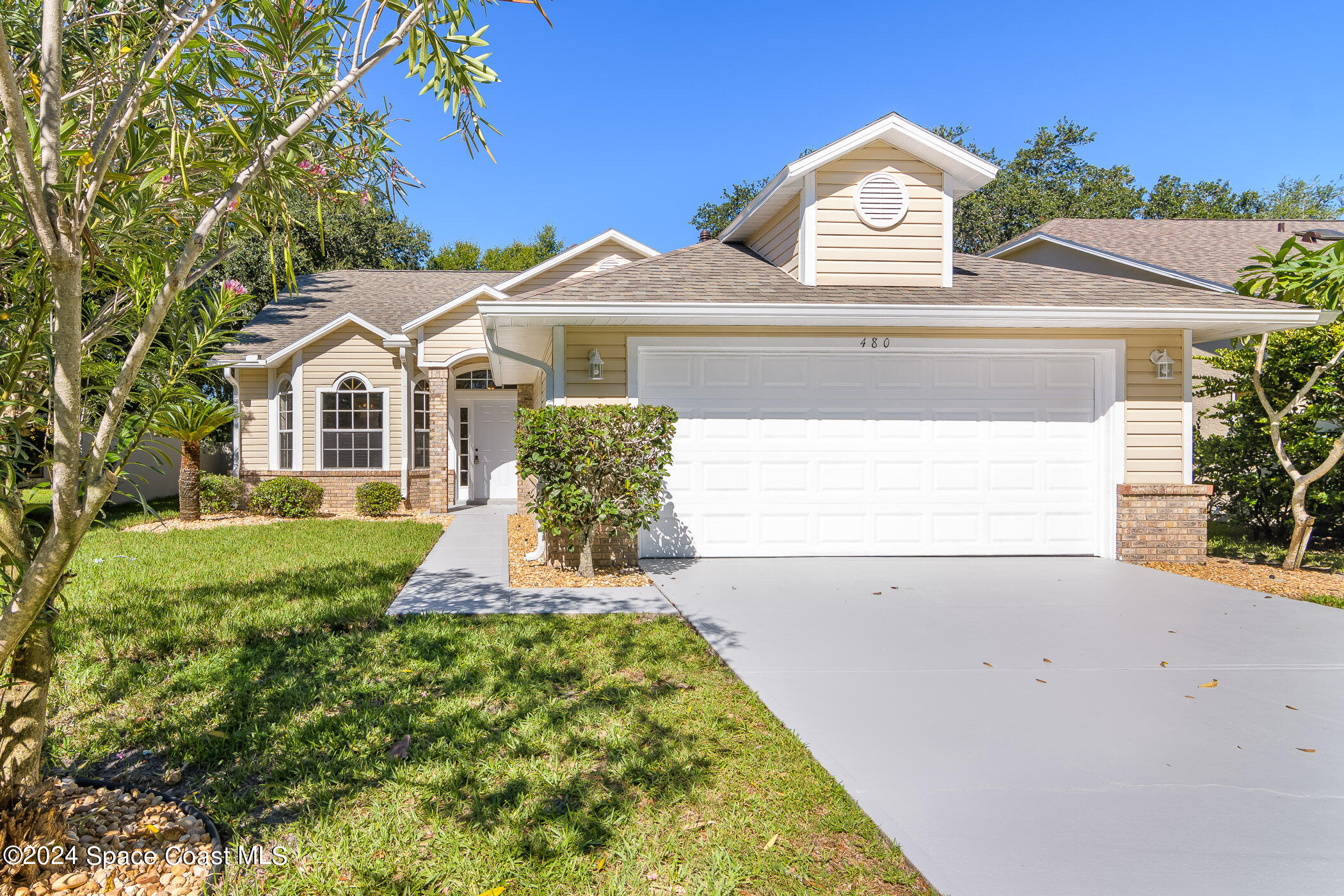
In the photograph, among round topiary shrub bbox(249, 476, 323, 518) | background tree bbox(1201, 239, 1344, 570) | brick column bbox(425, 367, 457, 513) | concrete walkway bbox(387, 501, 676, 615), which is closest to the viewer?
concrete walkway bbox(387, 501, 676, 615)

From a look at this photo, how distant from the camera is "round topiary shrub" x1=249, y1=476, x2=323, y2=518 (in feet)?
41.5

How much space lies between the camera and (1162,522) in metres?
8.14

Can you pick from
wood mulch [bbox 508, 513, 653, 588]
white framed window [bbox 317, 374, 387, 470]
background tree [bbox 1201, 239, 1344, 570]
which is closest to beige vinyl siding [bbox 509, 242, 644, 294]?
white framed window [bbox 317, 374, 387, 470]

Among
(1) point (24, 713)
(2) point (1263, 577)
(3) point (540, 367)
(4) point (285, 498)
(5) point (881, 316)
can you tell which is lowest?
(2) point (1263, 577)

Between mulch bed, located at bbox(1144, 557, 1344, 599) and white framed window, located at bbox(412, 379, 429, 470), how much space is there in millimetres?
12457

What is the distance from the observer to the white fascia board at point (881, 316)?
7090 millimetres

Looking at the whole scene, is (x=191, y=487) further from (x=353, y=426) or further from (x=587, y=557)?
(x=587, y=557)

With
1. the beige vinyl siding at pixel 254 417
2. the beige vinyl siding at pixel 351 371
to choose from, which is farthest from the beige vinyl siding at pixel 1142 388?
the beige vinyl siding at pixel 254 417

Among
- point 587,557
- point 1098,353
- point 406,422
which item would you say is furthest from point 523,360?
point 1098,353

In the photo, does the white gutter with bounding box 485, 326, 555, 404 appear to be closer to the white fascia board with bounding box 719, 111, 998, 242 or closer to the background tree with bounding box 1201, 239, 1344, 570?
the white fascia board with bounding box 719, 111, 998, 242

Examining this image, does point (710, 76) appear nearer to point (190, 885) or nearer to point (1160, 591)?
point (1160, 591)

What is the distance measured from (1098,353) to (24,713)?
9.54 meters

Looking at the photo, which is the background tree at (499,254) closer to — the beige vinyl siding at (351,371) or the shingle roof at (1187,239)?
the beige vinyl siding at (351,371)

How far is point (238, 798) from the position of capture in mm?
2717
